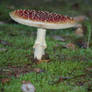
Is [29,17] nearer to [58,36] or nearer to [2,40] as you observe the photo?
[2,40]

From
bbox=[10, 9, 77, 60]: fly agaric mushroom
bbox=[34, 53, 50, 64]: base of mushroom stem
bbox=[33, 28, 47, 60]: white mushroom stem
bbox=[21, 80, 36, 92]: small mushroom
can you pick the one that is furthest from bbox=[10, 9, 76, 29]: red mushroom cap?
bbox=[21, 80, 36, 92]: small mushroom

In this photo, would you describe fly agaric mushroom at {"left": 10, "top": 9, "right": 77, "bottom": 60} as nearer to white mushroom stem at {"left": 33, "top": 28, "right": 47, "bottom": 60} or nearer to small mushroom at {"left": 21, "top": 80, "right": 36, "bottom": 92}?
white mushroom stem at {"left": 33, "top": 28, "right": 47, "bottom": 60}

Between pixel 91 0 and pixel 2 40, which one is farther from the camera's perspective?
pixel 91 0

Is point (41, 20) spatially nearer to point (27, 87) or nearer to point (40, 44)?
point (40, 44)

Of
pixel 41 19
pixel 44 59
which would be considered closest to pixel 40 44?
pixel 44 59

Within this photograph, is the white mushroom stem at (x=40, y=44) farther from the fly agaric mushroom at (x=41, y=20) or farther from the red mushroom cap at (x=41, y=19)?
the red mushroom cap at (x=41, y=19)

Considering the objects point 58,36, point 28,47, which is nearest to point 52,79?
point 28,47
